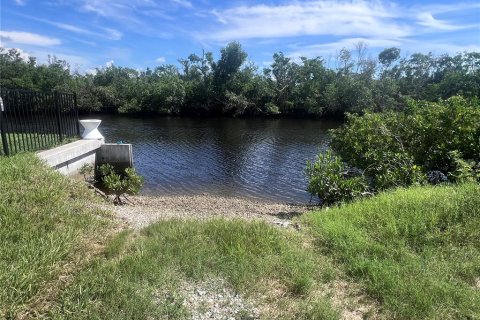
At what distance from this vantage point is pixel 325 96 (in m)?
43.8

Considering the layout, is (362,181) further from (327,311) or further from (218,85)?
(218,85)

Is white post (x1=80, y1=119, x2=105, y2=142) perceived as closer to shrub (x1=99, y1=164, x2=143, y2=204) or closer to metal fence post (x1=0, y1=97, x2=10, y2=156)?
shrub (x1=99, y1=164, x2=143, y2=204)

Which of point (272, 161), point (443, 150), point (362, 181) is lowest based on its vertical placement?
point (272, 161)

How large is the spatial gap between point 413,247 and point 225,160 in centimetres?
1459

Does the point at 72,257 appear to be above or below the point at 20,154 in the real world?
below

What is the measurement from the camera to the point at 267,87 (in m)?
46.8

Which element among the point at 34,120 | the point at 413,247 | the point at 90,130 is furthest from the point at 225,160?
the point at 413,247

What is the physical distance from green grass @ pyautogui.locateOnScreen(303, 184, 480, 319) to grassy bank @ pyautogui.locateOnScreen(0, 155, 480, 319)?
13 millimetres

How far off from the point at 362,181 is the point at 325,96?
1486 inches

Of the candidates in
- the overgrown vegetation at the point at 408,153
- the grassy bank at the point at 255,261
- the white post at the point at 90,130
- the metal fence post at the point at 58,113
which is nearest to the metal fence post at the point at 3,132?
the grassy bank at the point at 255,261

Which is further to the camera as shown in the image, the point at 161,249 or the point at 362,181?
the point at 362,181

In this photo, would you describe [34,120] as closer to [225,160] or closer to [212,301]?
[212,301]

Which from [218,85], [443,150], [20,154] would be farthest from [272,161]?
[218,85]

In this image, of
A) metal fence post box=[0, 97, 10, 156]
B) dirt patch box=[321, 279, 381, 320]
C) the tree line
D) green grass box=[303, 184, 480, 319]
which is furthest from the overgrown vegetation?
the tree line
